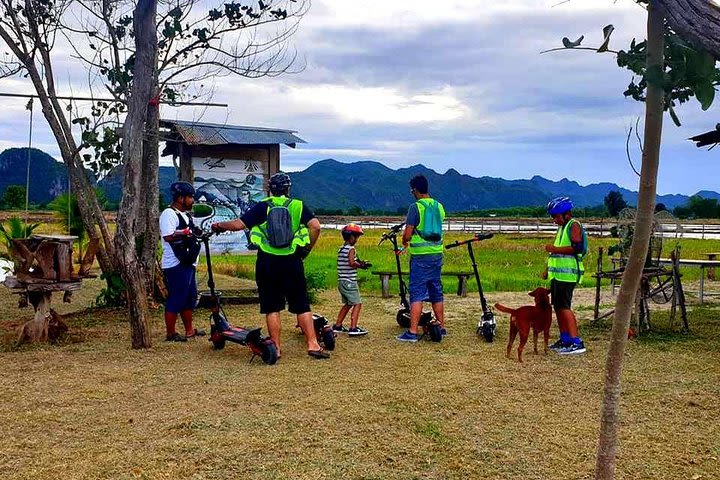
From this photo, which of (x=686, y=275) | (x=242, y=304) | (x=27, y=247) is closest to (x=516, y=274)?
(x=686, y=275)

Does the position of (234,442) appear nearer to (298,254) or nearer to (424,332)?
(298,254)

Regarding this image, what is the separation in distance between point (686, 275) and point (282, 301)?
46.5 feet

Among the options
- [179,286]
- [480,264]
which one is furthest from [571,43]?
[480,264]

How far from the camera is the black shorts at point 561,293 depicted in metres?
7.89

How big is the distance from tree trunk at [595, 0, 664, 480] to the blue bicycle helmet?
15.8 feet

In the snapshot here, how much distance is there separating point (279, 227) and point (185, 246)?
1.68 metres

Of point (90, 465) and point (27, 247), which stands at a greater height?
point (27, 247)

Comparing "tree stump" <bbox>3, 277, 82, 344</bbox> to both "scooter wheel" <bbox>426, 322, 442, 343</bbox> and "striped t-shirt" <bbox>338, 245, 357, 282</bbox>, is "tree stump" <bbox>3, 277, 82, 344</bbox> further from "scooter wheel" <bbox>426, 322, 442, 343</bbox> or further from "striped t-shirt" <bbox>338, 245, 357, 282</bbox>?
"scooter wheel" <bbox>426, 322, 442, 343</bbox>

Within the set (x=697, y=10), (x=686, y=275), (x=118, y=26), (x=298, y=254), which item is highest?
(x=118, y=26)

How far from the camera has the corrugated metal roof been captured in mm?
15391

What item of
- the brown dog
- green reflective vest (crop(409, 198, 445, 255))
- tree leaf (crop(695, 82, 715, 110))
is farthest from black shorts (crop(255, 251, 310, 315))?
tree leaf (crop(695, 82, 715, 110))

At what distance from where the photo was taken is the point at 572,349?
8133 millimetres

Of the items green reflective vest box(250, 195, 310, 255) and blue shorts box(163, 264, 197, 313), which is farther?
blue shorts box(163, 264, 197, 313)

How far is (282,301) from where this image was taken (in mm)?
7512
